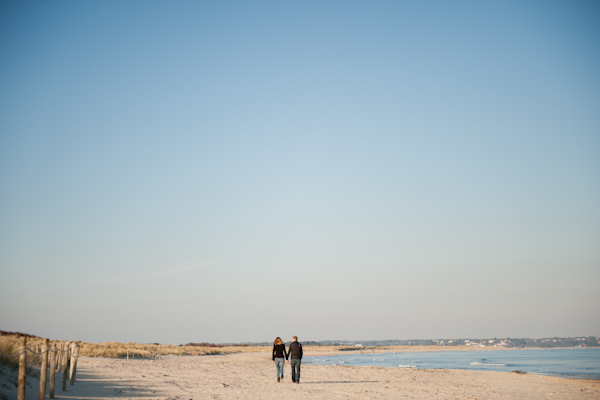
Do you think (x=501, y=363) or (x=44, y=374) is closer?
(x=44, y=374)

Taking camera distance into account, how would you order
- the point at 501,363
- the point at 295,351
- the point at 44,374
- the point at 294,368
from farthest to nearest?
the point at 501,363 → the point at 294,368 → the point at 295,351 → the point at 44,374

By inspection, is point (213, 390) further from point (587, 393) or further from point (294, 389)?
point (587, 393)

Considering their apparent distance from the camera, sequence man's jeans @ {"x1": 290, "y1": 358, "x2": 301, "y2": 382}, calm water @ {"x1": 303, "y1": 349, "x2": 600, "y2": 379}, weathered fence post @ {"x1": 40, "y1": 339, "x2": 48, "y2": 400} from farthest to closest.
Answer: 1. calm water @ {"x1": 303, "y1": 349, "x2": 600, "y2": 379}
2. man's jeans @ {"x1": 290, "y1": 358, "x2": 301, "y2": 382}
3. weathered fence post @ {"x1": 40, "y1": 339, "x2": 48, "y2": 400}

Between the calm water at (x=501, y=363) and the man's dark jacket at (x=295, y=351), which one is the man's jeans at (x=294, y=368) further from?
the calm water at (x=501, y=363)

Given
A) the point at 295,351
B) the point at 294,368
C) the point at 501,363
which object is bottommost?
the point at 501,363

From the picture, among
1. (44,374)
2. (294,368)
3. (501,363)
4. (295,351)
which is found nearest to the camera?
(44,374)

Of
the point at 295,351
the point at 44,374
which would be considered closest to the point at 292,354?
the point at 295,351

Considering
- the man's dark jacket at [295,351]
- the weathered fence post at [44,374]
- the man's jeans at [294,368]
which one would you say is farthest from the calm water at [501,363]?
the weathered fence post at [44,374]

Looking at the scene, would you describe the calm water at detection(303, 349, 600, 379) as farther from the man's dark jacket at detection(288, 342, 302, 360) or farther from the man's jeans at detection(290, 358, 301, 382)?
the man's dark jacket at detection(288, 342, 302, 360)

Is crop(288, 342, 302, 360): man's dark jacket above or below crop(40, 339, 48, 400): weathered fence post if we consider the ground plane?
below

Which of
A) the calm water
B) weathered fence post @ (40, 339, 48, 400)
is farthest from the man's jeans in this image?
the calm water

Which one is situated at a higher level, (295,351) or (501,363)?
(295,351)

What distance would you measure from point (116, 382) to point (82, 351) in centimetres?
2333

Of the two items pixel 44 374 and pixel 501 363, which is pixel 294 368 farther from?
pixel 501 363
